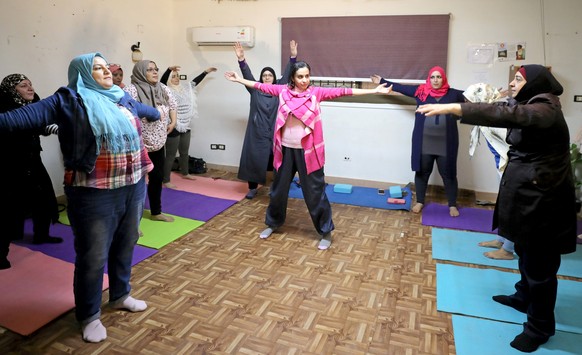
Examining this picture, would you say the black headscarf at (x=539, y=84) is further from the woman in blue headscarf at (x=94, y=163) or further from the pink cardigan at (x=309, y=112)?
the woman in blue headscarf at (x=94, y=163)

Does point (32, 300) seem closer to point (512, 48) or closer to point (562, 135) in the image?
point (562, 135)

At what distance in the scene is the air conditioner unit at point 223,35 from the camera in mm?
5492

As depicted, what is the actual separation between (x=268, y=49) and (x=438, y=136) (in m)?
2.40

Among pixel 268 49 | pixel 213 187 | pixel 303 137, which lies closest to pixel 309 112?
pixel 303 137

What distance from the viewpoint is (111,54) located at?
201 inches

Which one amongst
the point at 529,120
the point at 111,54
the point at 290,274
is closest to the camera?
the point at 529,120

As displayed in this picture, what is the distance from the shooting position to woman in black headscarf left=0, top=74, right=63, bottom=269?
3.16 meters

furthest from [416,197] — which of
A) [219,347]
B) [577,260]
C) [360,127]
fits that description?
[219,347]

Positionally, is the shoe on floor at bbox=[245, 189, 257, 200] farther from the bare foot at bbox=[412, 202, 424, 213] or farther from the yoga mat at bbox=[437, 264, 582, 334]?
the yoga mat at bbox=[437, 264, 582, 334]

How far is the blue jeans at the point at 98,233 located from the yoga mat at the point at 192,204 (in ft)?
5.76

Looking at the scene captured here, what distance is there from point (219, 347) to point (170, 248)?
4.59 feet

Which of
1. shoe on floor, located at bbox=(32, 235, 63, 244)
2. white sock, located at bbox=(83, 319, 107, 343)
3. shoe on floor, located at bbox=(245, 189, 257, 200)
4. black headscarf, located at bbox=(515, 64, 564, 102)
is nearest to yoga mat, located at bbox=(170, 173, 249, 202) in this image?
shoe on floor, located at bbox=(245, 189, 257, 200)

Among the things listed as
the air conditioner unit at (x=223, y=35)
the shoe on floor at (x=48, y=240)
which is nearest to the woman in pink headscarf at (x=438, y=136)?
the air conditioner unit at (x=223, y=35)

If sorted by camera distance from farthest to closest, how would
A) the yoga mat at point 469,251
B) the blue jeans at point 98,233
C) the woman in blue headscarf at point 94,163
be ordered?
the yoga mat at point 469,251, the blue jeans at point 98,233, the woman in blue headscarf at point 94,163
